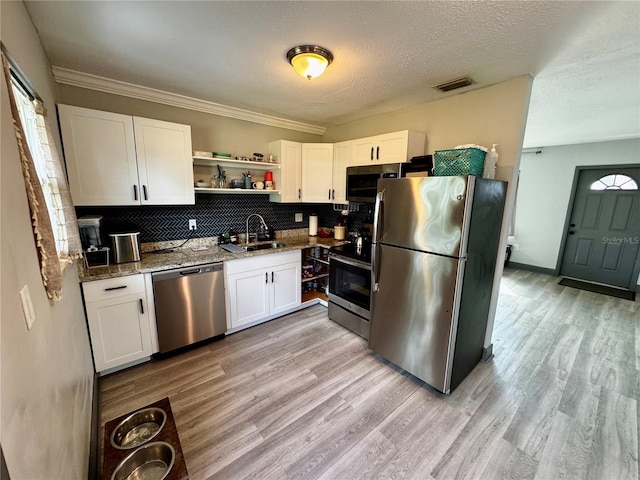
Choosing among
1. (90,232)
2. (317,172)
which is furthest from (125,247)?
(317,172)

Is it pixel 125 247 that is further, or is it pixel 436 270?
pixel 125 247

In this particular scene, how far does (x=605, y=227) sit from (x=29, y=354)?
6905mm

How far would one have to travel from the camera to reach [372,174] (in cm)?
291

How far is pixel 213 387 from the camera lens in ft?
7.09

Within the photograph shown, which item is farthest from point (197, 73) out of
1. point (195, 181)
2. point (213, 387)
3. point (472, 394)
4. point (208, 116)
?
point (472, 394)

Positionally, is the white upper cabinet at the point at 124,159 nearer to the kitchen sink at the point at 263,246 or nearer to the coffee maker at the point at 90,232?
the coffee maker at the point at 90,232

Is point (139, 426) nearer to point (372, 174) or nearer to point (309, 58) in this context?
point (309, 58)

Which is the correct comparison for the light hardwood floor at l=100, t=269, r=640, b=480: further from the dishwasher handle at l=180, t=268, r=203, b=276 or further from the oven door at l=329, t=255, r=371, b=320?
the dishwasher handle at l=180, t=268, r=203, b=276

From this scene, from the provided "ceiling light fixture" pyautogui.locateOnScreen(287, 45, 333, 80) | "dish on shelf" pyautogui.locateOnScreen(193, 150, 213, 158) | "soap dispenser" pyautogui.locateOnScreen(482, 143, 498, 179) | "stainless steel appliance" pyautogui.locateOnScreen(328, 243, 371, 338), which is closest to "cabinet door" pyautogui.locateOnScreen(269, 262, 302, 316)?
"stainless steel appliance" pyautogui.locateOnScreen(328, 243, 371, 338)

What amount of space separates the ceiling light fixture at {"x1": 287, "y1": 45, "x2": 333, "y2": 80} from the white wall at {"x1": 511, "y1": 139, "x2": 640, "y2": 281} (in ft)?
17.1

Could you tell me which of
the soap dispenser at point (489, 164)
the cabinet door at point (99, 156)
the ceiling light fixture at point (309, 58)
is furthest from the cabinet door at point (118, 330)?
the soap dispenser at point (489, 164)

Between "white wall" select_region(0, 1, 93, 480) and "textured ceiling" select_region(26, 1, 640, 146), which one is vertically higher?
"textured ceiling" select_region(26, 1, 640, 146)

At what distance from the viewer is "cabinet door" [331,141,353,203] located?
3.31m

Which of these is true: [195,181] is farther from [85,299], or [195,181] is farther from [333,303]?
[333,303]
